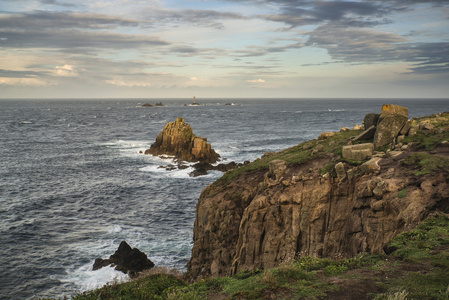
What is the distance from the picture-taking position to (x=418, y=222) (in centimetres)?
1413

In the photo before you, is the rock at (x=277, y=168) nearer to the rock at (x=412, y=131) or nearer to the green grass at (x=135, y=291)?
the rock at (x=412, y=131)

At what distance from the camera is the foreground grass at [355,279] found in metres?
9.95

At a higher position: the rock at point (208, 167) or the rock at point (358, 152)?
the rock at point (358, 152)

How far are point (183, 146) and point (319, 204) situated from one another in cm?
5301

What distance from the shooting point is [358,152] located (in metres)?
19.8

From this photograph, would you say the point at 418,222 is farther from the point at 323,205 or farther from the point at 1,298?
the point at 1,298

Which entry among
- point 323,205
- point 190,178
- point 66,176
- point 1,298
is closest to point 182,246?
point 1,298

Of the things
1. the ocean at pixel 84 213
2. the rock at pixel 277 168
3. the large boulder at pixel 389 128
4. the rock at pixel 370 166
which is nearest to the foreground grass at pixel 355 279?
the rock at pixel 370 166

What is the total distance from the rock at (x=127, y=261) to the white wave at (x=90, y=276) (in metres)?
0.42

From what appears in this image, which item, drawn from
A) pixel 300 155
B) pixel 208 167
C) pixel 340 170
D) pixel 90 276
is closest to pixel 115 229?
pixel 90 276

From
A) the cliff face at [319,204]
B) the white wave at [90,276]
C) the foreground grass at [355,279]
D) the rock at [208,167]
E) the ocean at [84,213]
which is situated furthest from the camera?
the rock at [208,167]

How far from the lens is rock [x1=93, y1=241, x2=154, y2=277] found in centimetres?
2727

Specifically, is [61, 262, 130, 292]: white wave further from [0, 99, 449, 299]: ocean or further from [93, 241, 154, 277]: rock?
[93, 241, 154, 277]: rock

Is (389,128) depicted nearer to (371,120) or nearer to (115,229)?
(371,120)
